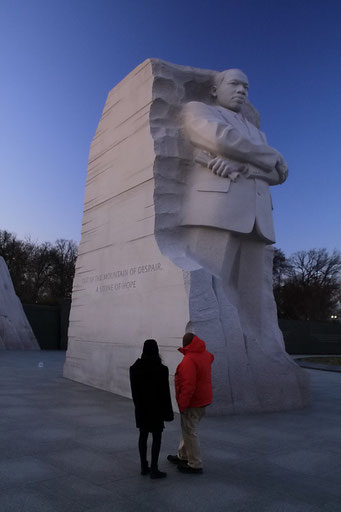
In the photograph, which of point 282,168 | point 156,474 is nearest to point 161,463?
point 156,474

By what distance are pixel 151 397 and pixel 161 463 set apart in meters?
0.71

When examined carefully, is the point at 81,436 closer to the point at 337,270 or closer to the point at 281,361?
the point at 281,361

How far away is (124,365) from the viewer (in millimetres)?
6953

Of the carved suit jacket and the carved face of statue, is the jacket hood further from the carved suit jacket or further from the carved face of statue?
the carved face of statue

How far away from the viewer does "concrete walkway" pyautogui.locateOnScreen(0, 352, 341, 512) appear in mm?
2869

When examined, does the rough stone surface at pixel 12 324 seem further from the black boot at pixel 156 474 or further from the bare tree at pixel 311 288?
the bare tree at pixel 311 288

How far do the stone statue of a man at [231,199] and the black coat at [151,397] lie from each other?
297cm

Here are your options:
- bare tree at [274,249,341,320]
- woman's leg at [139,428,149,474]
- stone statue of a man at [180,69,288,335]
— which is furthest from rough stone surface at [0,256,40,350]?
bare tree at [274,249,341,320]

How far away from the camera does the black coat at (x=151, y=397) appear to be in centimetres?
335

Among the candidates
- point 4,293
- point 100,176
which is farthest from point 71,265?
point 100,176

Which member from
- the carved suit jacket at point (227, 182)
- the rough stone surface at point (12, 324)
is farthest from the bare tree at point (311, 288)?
the carved suit jacket at point (227, 182)

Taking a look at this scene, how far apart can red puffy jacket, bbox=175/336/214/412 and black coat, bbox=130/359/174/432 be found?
142mm

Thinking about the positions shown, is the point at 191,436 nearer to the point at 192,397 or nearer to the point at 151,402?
the point at 192,397

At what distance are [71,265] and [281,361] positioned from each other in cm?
2898
